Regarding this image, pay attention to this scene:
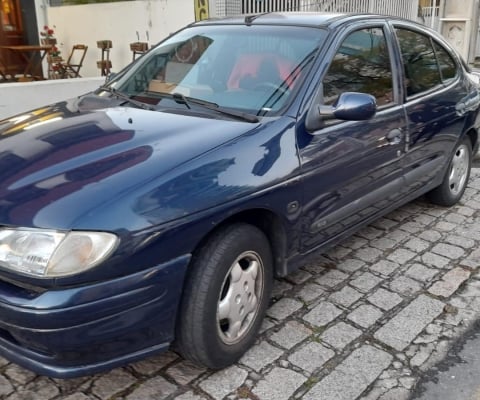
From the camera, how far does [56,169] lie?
7.76ft

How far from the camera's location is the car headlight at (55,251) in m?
2.05

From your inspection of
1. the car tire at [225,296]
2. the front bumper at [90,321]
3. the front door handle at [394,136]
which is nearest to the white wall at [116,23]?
the front door handle at [394,136]

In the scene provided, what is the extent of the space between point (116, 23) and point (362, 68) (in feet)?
24.1

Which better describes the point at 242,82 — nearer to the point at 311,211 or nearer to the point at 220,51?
the point at 220,51

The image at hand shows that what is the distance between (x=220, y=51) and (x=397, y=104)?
127 centimetres

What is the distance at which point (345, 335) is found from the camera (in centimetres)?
300

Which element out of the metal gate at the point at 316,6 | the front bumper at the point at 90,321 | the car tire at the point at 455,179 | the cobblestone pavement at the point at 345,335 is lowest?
the cobblestone pavement at the point at 345,335

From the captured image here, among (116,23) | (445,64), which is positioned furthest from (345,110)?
(116,23)

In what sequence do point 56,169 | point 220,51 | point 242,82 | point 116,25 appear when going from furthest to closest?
point 116,25 < point 220,51 < point 242,82 < point 56,169

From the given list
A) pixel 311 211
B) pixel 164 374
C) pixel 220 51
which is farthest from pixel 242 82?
pixel 164 374

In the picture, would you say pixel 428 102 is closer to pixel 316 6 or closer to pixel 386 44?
pixel 386 44

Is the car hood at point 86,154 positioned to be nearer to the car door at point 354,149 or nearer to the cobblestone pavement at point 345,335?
the car door at point 354,149

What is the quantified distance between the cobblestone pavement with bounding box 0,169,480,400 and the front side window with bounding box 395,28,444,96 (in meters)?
1.20

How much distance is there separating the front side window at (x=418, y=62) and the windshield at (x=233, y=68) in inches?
37.2
